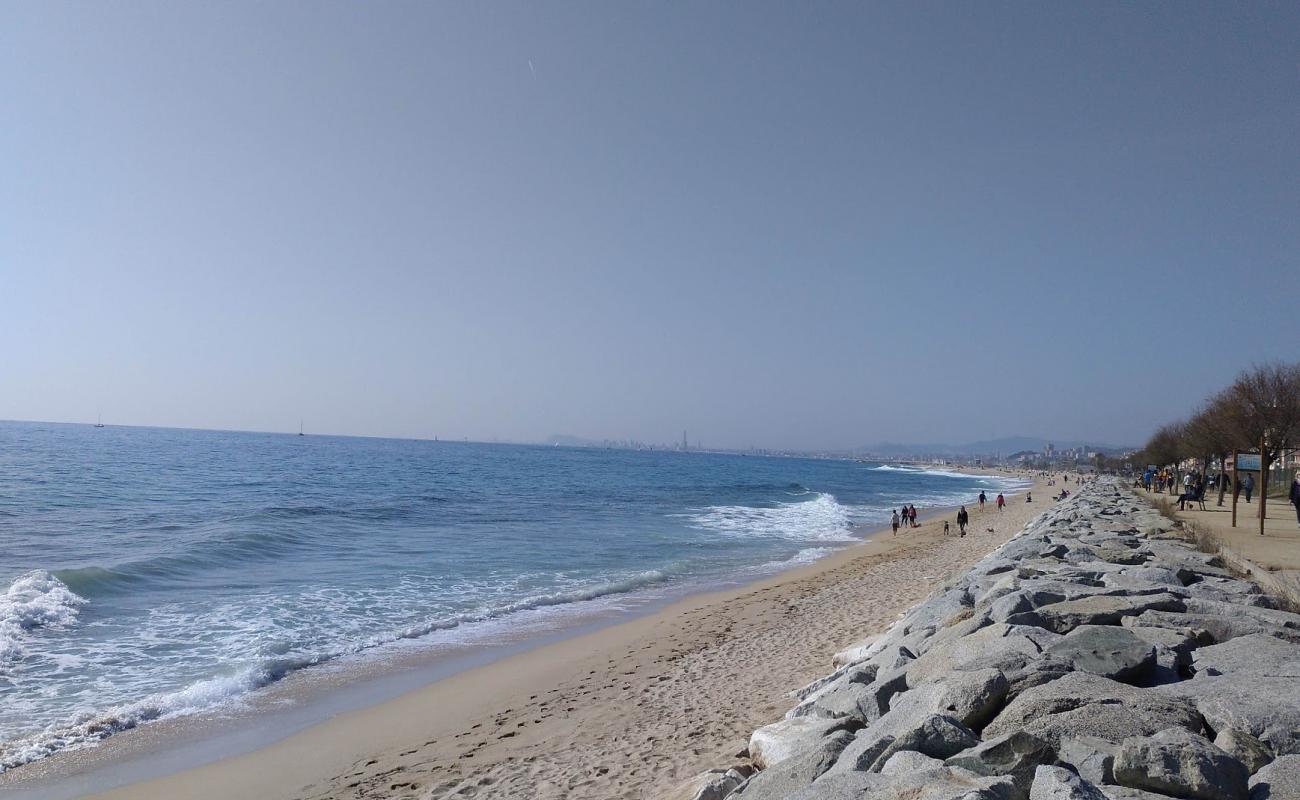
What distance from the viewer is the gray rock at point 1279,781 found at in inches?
117

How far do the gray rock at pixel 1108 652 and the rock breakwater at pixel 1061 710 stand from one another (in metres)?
0.01

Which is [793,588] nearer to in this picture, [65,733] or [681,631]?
[681,631]

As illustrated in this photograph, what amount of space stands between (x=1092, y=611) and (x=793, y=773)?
11.8 ft

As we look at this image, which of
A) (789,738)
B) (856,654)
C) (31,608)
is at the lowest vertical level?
(31,608)

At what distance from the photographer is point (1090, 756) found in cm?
333

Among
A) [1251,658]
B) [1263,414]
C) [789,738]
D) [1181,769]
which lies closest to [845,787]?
[1181,769]

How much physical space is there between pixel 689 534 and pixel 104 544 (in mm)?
18694

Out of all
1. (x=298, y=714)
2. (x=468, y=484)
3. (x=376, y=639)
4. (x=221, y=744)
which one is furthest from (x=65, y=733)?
(x=468, y=484)

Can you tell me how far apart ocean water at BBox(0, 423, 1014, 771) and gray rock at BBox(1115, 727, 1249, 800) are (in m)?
9.38

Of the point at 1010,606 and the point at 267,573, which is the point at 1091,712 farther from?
the point at 267,573

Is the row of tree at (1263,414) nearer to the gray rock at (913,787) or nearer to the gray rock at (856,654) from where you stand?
the gray rock at (856,654)

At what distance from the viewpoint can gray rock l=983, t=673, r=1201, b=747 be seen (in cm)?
361

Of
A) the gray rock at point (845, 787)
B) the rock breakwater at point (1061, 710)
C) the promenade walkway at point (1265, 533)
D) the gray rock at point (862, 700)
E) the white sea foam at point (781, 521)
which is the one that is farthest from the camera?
the white sea foam at point (781, 521)

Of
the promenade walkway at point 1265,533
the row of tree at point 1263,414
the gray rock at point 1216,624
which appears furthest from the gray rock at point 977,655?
the row of tree at point 1263,414
